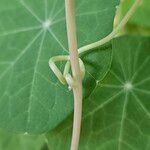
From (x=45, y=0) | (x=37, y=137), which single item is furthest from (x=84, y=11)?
(x=37, y=137)

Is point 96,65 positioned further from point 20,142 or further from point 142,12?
point 20,142

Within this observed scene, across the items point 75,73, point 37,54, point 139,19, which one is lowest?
point 75,73

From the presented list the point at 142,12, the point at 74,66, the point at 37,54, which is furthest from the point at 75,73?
the point at 142,12

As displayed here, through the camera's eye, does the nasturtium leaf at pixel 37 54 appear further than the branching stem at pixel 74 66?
Yes

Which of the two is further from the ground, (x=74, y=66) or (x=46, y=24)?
(x=46, y=24)

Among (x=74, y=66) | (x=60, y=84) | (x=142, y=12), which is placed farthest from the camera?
(x=142, y=12)

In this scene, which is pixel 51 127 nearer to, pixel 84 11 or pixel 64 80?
pixel 64 80

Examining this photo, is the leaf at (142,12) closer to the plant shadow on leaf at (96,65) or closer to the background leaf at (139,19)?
the background leaf at (139,19)

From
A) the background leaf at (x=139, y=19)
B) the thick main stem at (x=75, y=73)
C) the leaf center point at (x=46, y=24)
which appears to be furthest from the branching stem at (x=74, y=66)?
the background leaf at (x=139, y=19)
